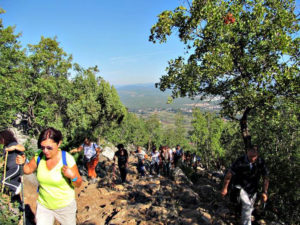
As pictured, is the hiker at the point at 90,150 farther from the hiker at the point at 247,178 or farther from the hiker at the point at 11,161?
the hiker at the point at 247,178

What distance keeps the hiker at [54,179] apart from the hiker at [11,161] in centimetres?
163

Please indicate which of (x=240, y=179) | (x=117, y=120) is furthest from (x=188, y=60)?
(x=117, y=120)

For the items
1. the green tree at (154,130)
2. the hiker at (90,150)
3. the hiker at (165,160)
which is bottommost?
the green tree at (154,130)

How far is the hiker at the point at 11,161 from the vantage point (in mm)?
4496

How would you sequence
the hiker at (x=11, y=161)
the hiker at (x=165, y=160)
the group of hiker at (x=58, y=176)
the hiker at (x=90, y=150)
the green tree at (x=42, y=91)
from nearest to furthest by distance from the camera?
the group of hiker at (x=58, y=176) < the hiker at (x=11, y=161) < the hiker at (x=90, y=150) < the hiker at (x=165, y=160) < the green tree at (x=42, y=91)

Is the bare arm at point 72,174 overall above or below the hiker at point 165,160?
above

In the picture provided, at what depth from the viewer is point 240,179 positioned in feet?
15.8

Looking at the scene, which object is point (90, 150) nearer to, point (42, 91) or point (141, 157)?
point (141, 157)

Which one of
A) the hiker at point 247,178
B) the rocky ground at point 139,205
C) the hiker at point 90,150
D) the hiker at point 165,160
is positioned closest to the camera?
the hiker at point 247,178

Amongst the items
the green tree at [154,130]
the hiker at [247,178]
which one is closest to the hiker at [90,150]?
the hiker at [247,178]

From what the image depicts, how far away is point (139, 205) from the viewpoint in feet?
21.7

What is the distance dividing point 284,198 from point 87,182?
9.65 meters

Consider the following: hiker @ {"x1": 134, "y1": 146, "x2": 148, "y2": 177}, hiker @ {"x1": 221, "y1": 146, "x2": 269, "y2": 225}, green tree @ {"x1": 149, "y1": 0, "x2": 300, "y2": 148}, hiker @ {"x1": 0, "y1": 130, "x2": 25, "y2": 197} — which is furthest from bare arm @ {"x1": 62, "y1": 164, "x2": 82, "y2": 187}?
hiker @ {"x1": 134, "y1": 146, "x2": 148, "y2": 177}

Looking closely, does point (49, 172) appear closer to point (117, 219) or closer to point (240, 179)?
point (117, 219)
